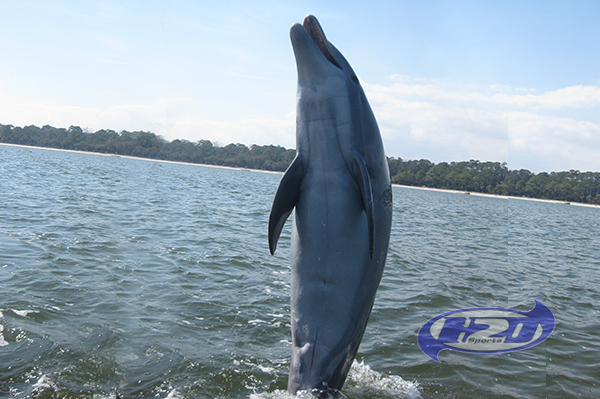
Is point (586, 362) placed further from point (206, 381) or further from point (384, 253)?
point (206, 381)

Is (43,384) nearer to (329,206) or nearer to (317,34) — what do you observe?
(329,206)

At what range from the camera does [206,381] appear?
5.52 meters

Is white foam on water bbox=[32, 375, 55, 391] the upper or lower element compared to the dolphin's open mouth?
lower

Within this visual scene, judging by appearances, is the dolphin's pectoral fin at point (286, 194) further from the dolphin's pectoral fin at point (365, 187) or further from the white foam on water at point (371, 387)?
the white foam on water at point (371, 387)

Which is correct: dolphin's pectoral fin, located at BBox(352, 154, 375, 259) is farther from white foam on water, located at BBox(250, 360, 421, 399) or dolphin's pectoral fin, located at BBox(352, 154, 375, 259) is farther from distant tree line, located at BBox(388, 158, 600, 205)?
distant tree line, located at BBox(388, 158, 600, 205)

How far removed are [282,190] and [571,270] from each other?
1685 cm

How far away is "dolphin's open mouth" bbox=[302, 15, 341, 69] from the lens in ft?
12.7

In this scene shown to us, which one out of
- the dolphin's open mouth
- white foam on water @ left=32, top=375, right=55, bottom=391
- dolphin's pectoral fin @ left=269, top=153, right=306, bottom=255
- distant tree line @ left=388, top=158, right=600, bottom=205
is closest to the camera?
the dolphin's open mouth

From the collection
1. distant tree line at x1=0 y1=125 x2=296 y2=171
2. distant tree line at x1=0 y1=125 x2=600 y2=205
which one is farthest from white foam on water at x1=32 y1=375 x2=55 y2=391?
distant tree line at x1=0 y1=125 x2=296 y2=171

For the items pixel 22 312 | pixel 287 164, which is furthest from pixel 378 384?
pixel 287 164

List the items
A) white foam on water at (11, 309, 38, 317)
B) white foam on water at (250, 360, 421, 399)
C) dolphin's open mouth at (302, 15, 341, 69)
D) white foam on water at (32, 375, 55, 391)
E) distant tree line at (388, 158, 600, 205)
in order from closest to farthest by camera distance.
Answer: dolphin's open mouth at (302, 15, 341, 69) < white foam on water at (32, 375, 55, 391) < white foam on water at (250, 360, 421, 399) < white foam on water at (11, 309, 38, 317) < distant tree line at (388, 158, 600, 205)

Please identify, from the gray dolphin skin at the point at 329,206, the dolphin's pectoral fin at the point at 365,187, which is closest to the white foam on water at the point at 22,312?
the gray dolphin skin at the point at 329,206

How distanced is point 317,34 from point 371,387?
445cm

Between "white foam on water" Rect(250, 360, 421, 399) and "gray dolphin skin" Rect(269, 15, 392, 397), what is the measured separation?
0.99 metres
